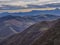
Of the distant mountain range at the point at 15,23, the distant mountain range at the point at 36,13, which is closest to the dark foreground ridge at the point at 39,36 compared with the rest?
the distant mountain range at the point at 15,23

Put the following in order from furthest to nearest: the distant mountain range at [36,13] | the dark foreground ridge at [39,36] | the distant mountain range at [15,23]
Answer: the distant mountain range at [36,13]
the distant mountain range at [15,23]
the dark foreground ridge at [39,36]

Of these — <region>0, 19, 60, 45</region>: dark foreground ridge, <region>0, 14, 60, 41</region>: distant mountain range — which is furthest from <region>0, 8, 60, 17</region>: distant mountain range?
<region>0, 19, 60, 45</region>: dark foreground ridge

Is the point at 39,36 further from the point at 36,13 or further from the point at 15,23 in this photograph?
the point at 36,13

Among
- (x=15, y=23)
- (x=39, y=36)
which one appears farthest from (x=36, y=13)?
(x=39, y=36)

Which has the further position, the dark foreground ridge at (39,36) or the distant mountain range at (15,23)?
the distant mountain range at (15,23)

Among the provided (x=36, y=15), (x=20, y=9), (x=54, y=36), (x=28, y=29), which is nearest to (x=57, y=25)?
(x=54, y=36)

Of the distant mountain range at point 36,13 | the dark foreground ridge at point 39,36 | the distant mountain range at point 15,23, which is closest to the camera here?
the dark foreground ridge at point 39,36

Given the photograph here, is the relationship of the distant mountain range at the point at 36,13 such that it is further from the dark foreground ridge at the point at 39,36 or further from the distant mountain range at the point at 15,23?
the dark foreground ridge at the point at 39,36
